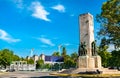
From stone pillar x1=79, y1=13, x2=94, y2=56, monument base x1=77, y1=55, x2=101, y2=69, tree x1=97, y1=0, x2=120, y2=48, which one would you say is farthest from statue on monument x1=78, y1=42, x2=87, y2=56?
tree x1=97, y1=0, x2=120, y2=48

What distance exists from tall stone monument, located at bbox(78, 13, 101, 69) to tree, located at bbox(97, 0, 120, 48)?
36.4ft

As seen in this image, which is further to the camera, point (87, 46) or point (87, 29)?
point (87, 29)

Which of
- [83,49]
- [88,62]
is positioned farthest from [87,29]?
[88,62]

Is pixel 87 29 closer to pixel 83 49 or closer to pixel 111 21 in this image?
pixel 83 49

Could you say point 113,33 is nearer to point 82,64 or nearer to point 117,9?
point 117,9

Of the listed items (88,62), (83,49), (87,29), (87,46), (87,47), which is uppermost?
(87,29)

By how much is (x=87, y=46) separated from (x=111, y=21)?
51.6 feet

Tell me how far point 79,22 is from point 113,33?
17056 mm

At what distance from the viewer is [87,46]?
55906mm

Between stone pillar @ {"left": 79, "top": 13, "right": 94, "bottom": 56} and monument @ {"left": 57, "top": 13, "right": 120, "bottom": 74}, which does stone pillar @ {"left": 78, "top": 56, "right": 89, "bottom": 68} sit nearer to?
monument @ {"left": 57, "top": 13, "right": 120, "bottom": 74}

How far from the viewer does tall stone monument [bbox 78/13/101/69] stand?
53.9m

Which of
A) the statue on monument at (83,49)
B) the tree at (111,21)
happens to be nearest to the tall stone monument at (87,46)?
the statue on monument at (83,49)

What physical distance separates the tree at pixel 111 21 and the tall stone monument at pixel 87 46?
11.1m

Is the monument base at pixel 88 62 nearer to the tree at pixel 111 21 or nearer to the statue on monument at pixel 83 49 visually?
the statue on monument at pixel 83 49
